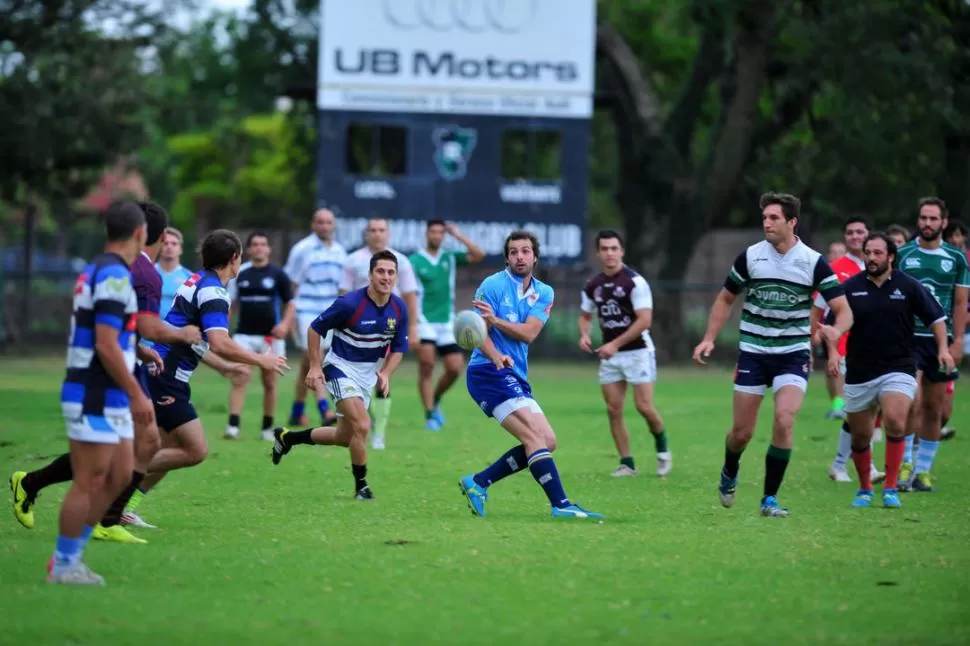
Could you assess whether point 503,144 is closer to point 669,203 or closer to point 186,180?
point 669,203

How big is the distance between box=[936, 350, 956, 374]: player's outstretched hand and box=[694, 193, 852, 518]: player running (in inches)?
53.1

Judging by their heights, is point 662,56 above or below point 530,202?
above

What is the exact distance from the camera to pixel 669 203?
35.5 m

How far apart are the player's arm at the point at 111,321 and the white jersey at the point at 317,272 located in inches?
399

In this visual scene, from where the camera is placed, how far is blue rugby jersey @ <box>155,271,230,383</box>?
385 inches

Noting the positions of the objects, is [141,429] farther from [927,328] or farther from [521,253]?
[927,328]

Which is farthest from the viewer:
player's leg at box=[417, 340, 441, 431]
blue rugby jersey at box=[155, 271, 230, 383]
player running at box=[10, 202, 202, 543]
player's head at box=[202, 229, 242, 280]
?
player's leg at box=[417, 340, 441, 431]

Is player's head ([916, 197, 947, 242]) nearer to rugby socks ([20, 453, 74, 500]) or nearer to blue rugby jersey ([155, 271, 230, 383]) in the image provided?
blue rugby jersey ([155, 271, 230, 383])

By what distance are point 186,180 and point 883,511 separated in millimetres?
55043

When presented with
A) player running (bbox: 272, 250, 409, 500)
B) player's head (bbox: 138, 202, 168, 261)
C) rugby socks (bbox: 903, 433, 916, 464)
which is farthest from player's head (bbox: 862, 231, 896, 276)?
player's head (bbox: 138, 202, 168, 261)

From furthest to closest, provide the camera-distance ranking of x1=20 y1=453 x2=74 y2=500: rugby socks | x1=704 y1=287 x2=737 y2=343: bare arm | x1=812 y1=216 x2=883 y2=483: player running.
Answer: x1=812 y1=216 x2=883 y2=483: player running < x1=704 y1=287 x2=737 y2=343: bare arm < x1=20 y1=453 x2=74 y2=500: rugby socks

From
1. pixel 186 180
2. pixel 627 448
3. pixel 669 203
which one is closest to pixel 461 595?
pixel 627 448

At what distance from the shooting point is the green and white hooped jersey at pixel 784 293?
10.8 metres

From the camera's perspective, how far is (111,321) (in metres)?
7.69
